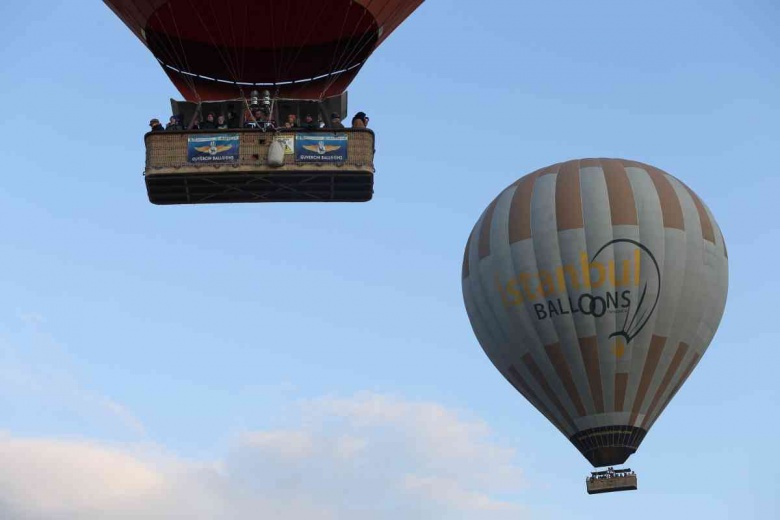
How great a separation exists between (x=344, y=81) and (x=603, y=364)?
7694mm

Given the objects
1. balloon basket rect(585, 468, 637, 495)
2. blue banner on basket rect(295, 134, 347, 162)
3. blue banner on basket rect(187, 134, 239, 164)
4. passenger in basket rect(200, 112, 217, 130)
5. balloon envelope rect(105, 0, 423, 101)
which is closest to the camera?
blue banner on basket rect(295, 134, 347, 162)

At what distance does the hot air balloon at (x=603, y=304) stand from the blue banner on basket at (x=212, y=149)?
8.25 meters

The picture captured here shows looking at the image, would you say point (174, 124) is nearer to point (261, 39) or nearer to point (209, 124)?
point (209, 124)

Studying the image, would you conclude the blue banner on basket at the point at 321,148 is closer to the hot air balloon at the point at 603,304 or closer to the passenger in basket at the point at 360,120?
the passenger in basket at the point at 360,120

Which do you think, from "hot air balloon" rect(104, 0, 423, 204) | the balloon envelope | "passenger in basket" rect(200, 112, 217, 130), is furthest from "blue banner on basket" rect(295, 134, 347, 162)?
the balloon envelope

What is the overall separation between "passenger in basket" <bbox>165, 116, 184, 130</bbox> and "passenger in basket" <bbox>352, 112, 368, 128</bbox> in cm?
296

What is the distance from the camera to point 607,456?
Answer: 33.5 m

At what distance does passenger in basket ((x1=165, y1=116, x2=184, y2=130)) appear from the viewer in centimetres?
2838

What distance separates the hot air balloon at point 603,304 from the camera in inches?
1312

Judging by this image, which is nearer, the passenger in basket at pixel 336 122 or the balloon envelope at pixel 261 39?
the passenger in basket at pixel 336 122

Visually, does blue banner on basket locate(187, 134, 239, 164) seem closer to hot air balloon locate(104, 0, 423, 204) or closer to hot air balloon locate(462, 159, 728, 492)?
hot air balloon locate(104, 0, 423, 204)

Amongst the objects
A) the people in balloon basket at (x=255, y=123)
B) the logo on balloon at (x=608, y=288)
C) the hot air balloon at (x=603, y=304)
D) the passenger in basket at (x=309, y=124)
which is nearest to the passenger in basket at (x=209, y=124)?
the people in balloon basket at (x=255, y=123)

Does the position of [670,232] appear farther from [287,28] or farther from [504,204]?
[287,28]

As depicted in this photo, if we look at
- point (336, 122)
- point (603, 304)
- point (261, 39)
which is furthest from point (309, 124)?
point (603, 304)
